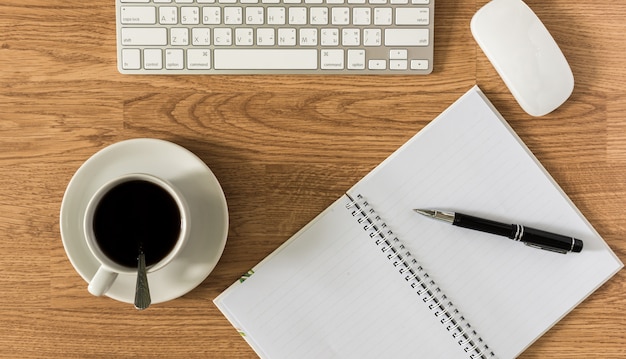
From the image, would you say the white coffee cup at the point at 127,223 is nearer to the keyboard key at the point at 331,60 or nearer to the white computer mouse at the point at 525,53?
the keyboard key at the point at 331,60

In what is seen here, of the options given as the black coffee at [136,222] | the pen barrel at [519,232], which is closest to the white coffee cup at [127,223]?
the black coffee at [136,222]

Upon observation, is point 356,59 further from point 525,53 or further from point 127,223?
point 127,223

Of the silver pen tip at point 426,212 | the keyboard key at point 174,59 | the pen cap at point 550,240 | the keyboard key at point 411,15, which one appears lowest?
the pen cap at point 550,240

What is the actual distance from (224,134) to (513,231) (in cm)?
35

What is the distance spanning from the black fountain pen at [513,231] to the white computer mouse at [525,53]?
0.14 meters

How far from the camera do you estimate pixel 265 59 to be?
745mm

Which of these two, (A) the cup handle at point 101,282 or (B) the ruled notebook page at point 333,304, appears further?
(B) the ruled notebook page at point 333,304

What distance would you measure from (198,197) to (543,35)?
0.42 meters

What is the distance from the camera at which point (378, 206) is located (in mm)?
761

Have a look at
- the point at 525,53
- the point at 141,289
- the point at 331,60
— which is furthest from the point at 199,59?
the point at 525,53

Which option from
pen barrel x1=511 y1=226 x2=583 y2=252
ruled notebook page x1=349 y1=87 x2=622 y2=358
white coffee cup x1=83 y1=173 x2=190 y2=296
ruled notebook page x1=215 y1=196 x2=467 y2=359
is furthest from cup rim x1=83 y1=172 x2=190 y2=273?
pen barrel x1=511 y1=226 x2=583 y2=252

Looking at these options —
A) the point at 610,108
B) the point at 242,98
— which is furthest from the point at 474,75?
the point at 242,98

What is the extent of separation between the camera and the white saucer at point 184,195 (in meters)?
0.71

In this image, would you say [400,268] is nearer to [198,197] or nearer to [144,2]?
[198,197]
